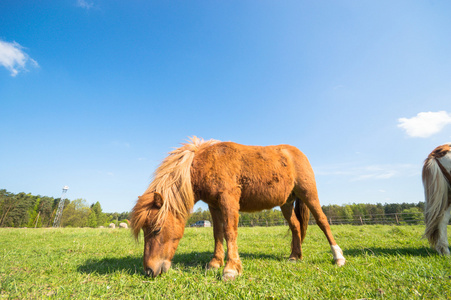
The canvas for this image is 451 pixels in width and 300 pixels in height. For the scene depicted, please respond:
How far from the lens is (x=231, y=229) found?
333 cm

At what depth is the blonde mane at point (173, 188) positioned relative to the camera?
3277 mm

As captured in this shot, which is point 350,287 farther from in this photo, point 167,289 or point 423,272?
point 167,289

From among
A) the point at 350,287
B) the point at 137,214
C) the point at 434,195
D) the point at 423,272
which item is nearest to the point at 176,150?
the point at 137,214

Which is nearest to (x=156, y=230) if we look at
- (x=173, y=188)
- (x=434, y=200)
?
(x=173, y=188)

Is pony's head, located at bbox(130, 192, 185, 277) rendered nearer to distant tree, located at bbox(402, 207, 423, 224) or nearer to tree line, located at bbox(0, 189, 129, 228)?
distant tree, located at bbox(402, 207, 423, 224)

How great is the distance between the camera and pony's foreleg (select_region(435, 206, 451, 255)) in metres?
3.71

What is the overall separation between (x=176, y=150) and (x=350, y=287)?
3.57 metres

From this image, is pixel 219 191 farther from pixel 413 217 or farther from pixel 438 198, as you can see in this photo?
pixel 413 217

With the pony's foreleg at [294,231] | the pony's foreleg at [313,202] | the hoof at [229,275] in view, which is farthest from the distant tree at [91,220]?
the pony's foreleg at [313,202]

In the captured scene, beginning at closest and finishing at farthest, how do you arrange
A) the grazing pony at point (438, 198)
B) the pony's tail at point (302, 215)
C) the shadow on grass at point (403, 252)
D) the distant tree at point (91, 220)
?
the grazing pony at point (438, 198), the shadow on grass at point (403, 252), the pony's tail at point (302, 215), the distant tree at point (91, 220)

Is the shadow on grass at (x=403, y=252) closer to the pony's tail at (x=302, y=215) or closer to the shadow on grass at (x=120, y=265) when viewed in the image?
the pony's tail at (x=302, y=215)

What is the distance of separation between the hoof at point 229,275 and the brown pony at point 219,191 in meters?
0.01

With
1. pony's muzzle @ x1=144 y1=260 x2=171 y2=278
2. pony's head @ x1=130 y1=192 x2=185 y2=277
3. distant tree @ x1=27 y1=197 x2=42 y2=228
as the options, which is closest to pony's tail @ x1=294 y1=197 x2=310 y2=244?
pony's head @ x1=130 y1=192 x2=185 y2=277

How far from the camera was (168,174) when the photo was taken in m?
3.72
